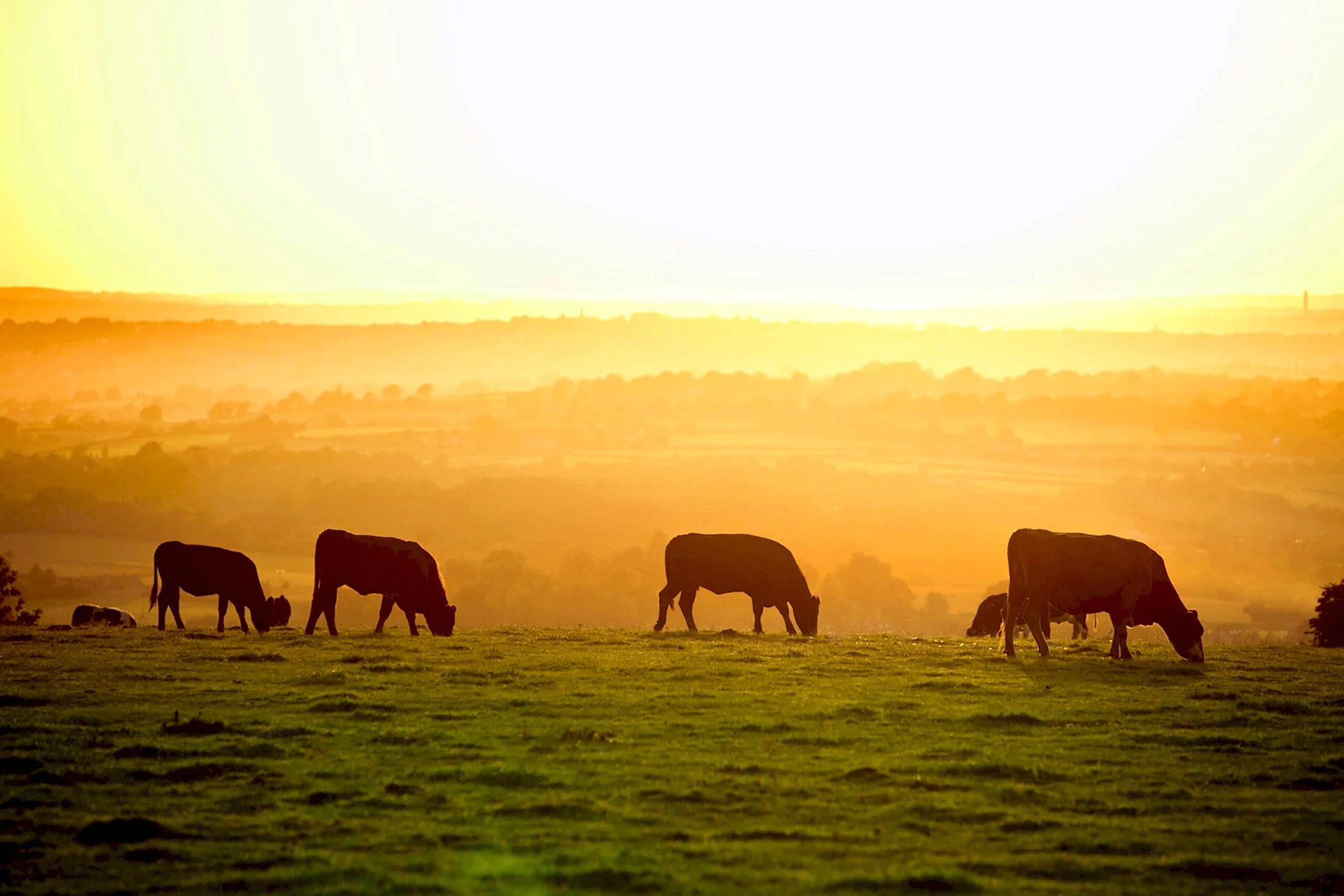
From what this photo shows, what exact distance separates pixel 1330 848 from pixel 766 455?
597 feet

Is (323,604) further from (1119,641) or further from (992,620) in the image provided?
(992,620)

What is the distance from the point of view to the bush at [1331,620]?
3375cm

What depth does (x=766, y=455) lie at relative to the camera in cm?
19375

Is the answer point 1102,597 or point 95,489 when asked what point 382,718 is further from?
point 95,489

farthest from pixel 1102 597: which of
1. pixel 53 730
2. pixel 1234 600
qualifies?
pixel 1234 600

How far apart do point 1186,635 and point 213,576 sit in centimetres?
2188

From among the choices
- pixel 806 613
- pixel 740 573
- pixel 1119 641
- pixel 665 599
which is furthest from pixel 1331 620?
pixel 665 599

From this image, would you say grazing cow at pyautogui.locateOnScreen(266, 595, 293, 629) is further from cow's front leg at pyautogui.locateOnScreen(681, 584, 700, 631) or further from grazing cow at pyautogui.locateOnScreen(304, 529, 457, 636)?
cow's front leg at pyautogui.locateOnScreen(681, 584, 700, 631)

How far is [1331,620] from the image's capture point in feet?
112

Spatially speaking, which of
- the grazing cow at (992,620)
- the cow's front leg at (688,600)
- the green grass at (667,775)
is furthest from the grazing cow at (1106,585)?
the grazing cow at (992,620)

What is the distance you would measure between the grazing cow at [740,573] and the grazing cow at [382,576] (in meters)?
5.50

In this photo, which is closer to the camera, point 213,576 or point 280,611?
point 213,576

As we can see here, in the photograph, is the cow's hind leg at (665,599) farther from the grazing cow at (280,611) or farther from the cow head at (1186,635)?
the cow head at (1186,635)

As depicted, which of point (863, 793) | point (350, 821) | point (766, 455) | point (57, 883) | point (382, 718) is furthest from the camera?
point (766, 455)
